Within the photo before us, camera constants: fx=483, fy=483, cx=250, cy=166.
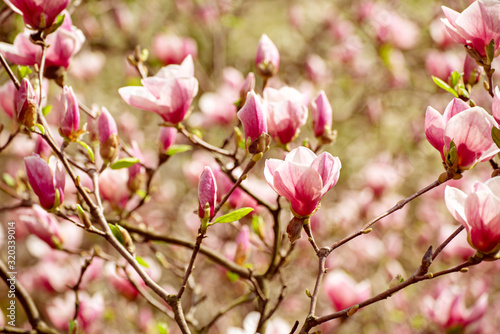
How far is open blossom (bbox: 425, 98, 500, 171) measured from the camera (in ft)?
2.73

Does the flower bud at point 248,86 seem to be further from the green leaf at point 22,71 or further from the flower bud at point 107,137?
the green leaf at point 22,71

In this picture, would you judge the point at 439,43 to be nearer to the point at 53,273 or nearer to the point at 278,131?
the point at 278,131

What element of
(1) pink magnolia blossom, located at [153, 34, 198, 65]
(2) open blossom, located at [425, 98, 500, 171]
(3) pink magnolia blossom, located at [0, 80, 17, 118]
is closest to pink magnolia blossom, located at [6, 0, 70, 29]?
(3) pink magnolia blossom, located at [0, 80, 17, 118]

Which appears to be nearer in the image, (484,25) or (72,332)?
(484,25)

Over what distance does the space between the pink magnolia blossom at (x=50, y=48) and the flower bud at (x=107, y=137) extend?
21 centimetres

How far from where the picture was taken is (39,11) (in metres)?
0.99

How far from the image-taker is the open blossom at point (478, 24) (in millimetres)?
904

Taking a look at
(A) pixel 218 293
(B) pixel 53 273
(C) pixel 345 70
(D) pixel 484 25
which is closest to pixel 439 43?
(C) pixel 345 70

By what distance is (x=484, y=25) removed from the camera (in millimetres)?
921

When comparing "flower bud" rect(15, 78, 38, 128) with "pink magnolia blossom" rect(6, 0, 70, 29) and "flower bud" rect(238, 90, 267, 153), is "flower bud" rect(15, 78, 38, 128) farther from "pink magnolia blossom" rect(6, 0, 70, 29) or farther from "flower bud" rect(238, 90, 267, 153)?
"flower bud" rect(238, 90, 267, 153)

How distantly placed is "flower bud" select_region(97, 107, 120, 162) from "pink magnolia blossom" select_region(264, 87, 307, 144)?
35 centimetres

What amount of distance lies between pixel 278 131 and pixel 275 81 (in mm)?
1910

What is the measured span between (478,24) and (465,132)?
236mm

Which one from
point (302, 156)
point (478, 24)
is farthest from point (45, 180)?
point (478, 24)
